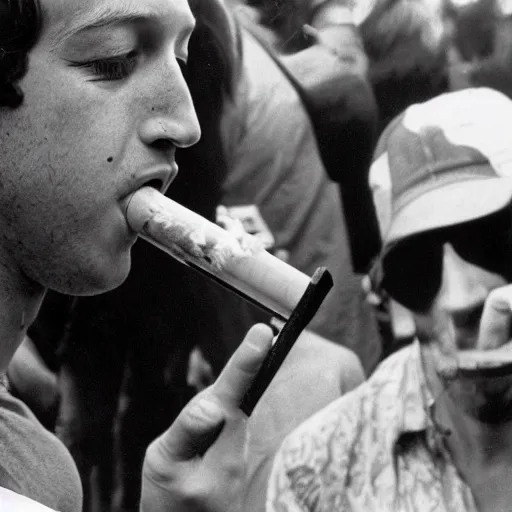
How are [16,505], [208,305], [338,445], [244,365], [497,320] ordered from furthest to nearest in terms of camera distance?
[208,305] < [338,445] < [497,320] < [244,365] < [16,505]

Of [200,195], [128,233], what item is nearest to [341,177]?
[200,195]

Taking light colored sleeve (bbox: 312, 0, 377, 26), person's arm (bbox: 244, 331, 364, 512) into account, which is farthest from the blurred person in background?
light colored sleeve (bbox: 312, 0, 377, 26)

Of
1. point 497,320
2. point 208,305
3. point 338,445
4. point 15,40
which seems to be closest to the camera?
point 15,40

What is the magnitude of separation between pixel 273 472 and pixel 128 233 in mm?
1634

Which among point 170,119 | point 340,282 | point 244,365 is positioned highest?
point 170,119

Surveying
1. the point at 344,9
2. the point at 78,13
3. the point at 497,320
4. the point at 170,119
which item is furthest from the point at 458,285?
the point at 78,13

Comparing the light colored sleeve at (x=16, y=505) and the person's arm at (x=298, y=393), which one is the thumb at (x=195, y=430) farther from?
the person's arm at (x=298, y=393)

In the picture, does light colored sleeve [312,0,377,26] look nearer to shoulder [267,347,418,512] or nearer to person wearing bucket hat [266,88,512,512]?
person wearing bucket hat [266,88,512,512]

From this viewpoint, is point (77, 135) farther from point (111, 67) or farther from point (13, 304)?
point (13, 304)

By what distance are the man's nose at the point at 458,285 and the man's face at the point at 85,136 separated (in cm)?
150

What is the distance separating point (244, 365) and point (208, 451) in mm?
158

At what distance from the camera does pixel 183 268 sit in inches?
107

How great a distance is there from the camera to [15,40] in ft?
3.17

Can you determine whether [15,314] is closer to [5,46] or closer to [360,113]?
[5,46]
